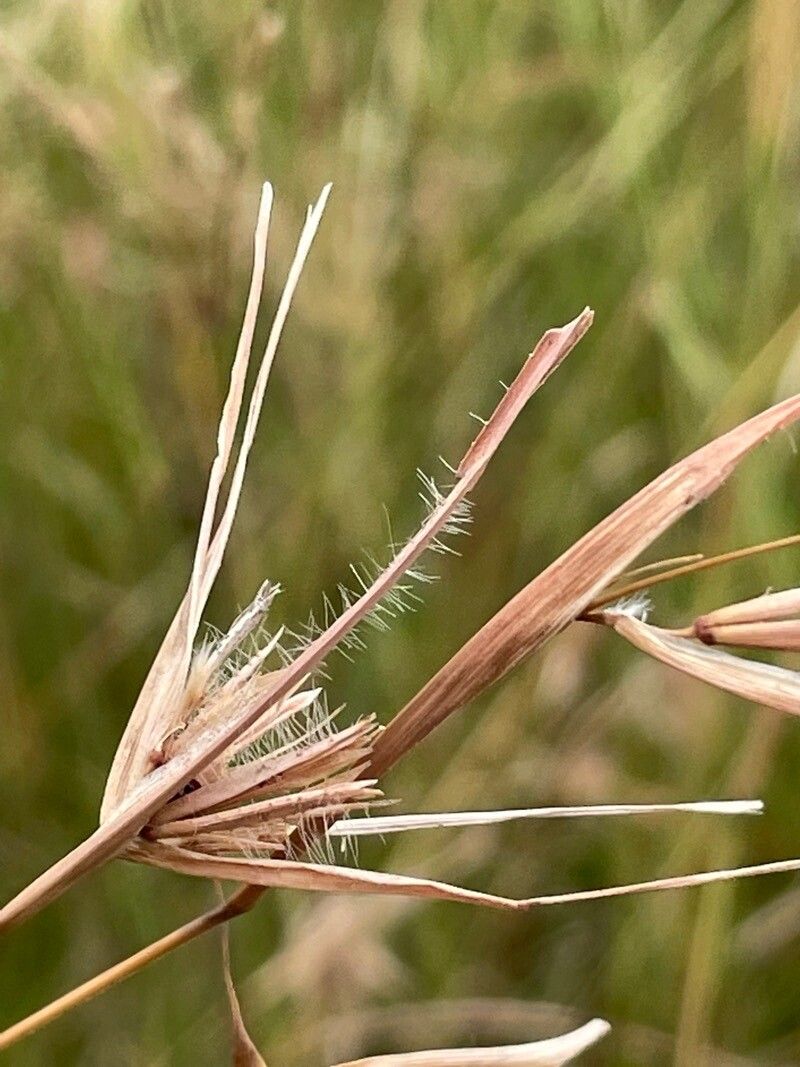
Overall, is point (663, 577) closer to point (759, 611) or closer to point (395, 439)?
point (759, 611)

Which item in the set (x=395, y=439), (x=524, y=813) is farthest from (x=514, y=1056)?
(x=395, y=439)

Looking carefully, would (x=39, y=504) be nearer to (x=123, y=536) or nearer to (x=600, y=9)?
(x=123, y=536)

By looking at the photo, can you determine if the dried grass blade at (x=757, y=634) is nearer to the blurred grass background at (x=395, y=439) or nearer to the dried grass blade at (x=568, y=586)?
the dried grass blade at (x=568, y=586)

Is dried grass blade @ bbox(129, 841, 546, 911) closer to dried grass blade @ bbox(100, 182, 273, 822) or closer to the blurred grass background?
dried grass blade @ bbox(100, 182, 273, 822)

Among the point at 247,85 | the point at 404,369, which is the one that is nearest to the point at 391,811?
the point at 404,369

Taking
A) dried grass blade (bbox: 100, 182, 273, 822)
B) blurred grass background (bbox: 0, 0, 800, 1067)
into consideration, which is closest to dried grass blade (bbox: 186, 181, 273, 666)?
dried grass blade (bbox: 100, 182, 273, 822)
